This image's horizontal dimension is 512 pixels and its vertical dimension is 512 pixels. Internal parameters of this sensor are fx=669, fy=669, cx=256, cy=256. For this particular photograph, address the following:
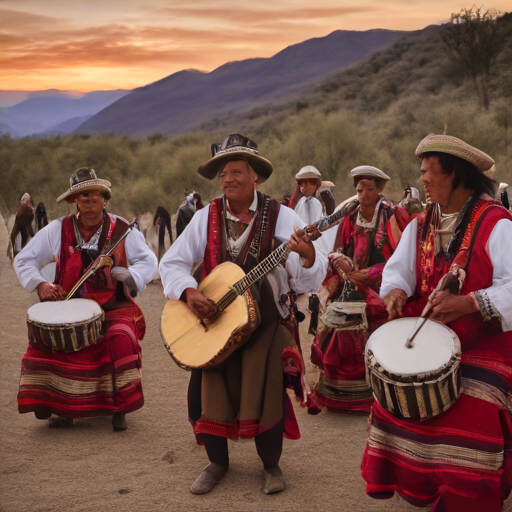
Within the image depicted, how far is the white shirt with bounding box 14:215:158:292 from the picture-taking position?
5457mm

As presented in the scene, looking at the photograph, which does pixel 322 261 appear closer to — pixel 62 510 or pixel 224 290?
pixel 224 290

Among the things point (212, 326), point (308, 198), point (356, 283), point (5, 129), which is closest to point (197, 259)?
point (212, 326)

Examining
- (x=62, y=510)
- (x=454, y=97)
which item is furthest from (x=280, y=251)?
(x=454, y=97)

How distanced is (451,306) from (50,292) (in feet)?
10.8

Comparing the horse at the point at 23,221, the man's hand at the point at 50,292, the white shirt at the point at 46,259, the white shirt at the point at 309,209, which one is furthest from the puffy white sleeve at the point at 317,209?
the horse at the point at 23,221

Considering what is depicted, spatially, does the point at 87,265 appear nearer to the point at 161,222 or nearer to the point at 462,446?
the point at 462,446

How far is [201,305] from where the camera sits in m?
4.11

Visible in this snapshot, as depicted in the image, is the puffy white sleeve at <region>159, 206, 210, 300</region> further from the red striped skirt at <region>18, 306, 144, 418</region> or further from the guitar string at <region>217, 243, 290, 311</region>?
the red striped skirt at <region>18, 306, 144, 418</region>

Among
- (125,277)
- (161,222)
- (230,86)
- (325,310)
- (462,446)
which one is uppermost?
(230,86)

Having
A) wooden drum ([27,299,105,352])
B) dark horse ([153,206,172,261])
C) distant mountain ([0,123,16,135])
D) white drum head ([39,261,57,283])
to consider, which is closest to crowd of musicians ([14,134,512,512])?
wooden drum ([27,299,105,352])

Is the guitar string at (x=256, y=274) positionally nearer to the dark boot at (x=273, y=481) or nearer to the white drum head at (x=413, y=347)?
the white drum head at (x=413, y=347)

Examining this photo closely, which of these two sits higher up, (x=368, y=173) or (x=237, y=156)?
(x=237, y=156)

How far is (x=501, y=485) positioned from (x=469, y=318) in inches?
32.4

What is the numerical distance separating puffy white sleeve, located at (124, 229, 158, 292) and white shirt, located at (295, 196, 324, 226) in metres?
3.98
